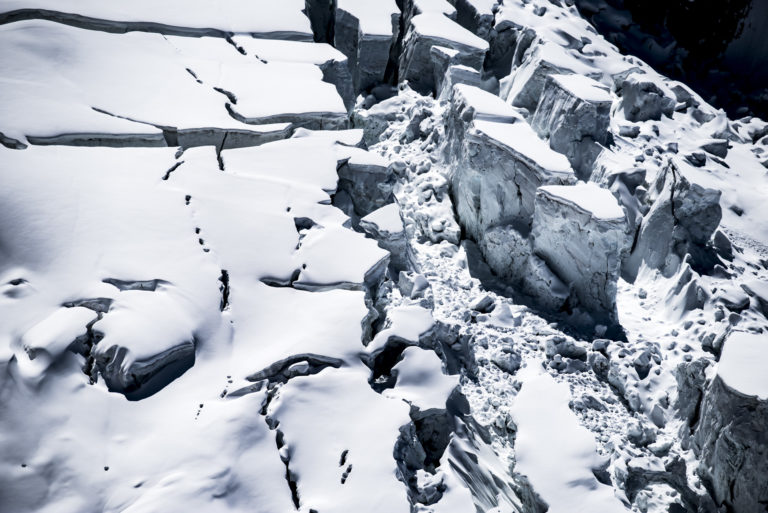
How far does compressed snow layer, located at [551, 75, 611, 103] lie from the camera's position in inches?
132

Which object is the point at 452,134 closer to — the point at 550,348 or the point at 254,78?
the point at 254,78

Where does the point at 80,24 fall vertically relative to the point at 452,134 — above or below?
above

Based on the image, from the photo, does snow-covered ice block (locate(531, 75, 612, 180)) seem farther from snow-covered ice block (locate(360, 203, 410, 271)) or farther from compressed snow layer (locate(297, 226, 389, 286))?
compressed snow layer (locate(297, 226, 389, 286))

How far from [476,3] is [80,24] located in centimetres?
293

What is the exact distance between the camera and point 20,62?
2.49 metres

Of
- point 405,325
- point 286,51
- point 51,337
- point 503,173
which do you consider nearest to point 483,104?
point 503,173

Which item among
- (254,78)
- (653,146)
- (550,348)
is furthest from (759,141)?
(254,78)

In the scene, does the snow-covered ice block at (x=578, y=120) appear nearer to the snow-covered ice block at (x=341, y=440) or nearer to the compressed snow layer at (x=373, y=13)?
the compressed snow layer at (x=373, y=13)

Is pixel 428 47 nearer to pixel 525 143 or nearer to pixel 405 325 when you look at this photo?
pixel 525 143

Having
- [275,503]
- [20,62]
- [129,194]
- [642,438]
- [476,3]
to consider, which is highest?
[476,3]

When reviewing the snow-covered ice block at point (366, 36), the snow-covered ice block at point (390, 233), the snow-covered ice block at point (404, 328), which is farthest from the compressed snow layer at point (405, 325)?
the snow-covered ice block at point (366, 36)

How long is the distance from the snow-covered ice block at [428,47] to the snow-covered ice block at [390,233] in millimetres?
1706

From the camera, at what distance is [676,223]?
118 inches

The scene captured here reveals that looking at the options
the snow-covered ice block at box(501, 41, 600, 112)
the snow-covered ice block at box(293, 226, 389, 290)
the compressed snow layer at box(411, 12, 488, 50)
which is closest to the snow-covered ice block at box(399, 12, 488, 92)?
the compressed snow layer at box(411, 12, 488, 50)
